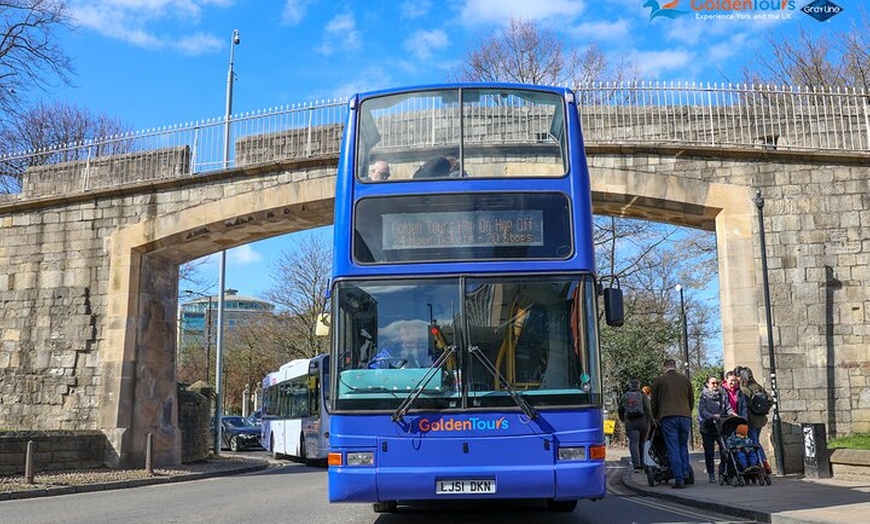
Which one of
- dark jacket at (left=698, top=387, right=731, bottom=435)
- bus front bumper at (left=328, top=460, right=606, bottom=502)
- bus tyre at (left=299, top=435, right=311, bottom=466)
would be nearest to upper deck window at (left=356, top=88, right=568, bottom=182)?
bus front bumper at (left=328, top=460, right=606, bottom=502)

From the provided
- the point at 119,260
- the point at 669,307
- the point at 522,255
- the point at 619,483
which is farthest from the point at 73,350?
the point at 669,307

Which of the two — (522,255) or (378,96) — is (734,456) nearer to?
(522,255)

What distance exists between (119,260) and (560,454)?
46.5ft

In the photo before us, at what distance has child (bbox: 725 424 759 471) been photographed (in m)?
11.4

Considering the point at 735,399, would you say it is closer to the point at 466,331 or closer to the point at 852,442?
the point at 852,442

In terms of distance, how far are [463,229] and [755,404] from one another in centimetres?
651

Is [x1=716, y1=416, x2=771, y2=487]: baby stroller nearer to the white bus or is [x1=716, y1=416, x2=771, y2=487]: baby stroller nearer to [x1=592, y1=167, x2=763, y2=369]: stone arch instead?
[x1=592, y1=167, x2=763, y2=369]: stone arch

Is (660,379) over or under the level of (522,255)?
under

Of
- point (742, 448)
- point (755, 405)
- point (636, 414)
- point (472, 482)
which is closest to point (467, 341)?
point (472, 482)

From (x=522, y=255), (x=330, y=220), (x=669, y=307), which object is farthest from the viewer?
(x=669, y=307)

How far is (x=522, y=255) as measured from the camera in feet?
25.0

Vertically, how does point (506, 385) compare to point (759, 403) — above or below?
above

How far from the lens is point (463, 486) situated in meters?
7.13

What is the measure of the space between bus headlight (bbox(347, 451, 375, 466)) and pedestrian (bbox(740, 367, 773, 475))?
681 centimetres
